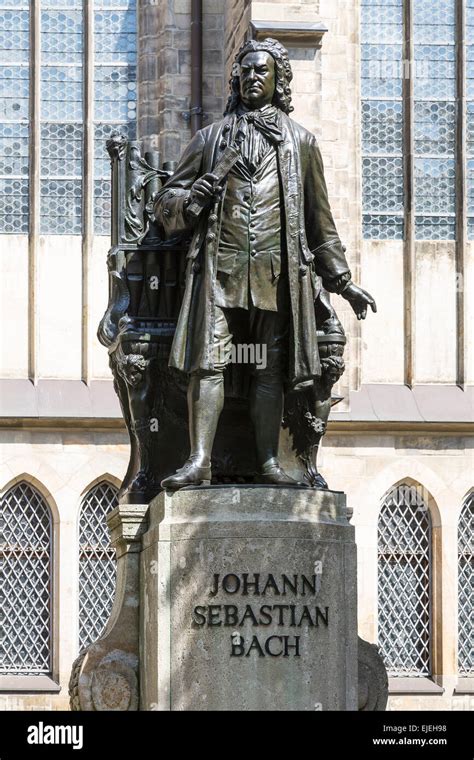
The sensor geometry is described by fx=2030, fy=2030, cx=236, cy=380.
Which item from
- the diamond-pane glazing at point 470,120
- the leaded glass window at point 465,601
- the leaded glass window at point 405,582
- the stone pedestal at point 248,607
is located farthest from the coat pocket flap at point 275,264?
the diamond-pane glazing at point 470,120

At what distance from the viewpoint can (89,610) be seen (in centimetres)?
1920

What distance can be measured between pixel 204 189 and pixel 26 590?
35.5ft

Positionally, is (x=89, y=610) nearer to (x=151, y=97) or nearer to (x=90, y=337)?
(x=90, y=337)

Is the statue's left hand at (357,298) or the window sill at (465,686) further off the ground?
the statue's left hand at (357,298)

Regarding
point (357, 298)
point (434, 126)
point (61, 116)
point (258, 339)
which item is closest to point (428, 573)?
point (434, 126)

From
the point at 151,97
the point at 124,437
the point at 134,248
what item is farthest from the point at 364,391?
the point at 134,248

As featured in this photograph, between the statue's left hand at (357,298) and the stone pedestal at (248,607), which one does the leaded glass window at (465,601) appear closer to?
the statue's left hand at (357,298)

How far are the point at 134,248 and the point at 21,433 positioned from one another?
32.6 ft

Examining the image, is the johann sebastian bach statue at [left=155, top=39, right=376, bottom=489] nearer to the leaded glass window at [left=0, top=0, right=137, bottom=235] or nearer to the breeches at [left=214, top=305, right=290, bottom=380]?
the breeches at [left=214, top=305, right=290, bottom=380]

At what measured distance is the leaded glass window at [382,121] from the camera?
20.3 m

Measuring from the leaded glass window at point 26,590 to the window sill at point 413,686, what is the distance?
A: 3.27 meters

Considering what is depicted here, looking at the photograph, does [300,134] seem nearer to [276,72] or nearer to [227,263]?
[276,72]

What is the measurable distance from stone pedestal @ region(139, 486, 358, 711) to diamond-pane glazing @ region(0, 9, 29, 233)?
460 inches
